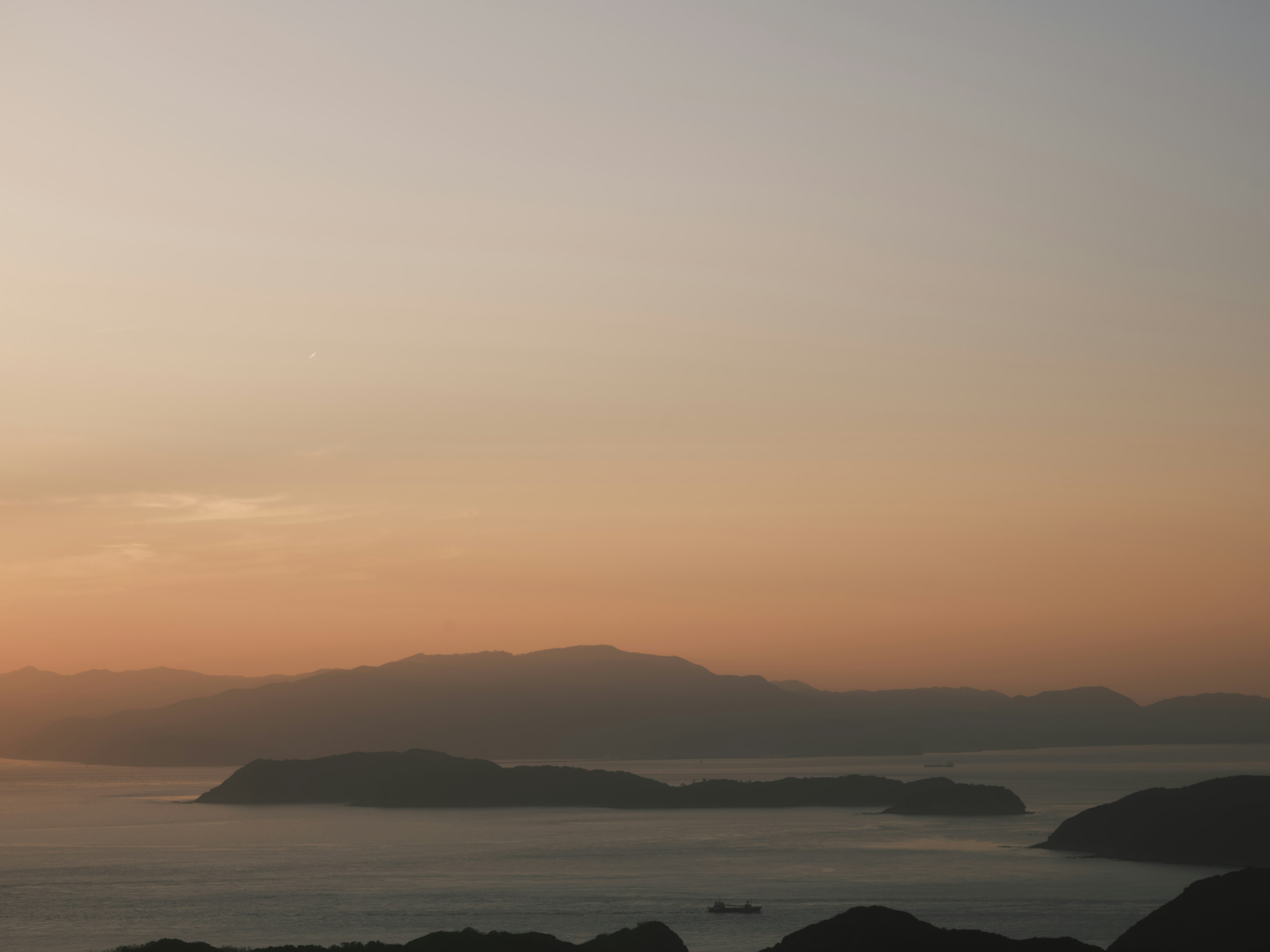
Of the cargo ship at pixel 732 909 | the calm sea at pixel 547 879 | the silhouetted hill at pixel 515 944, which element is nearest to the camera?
the silhouetted hill at pixel 515 944

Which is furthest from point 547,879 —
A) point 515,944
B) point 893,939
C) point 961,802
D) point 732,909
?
point 961,802

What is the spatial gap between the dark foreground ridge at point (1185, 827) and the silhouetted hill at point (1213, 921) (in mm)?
45240

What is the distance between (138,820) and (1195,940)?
509 ft

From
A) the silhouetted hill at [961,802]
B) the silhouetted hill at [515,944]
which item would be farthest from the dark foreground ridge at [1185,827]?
the silhouetted hill at [515,944]

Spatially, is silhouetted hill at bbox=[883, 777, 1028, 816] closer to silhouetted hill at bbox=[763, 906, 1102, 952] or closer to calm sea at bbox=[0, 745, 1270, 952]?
calm sea at bbox=[0, 745, 1270, 952]

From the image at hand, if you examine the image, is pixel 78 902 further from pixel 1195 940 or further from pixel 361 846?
pixel 1195 940

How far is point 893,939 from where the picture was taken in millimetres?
44500

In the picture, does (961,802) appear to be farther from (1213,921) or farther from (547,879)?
(1213,921)

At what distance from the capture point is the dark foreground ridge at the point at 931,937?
144ft

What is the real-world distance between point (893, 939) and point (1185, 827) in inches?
2683

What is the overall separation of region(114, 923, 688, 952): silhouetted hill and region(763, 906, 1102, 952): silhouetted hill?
4.61 meters

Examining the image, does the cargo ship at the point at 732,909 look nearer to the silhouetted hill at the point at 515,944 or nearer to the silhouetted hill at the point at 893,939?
the silhouetted hill at the point at 515,944

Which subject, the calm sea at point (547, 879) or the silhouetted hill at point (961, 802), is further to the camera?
the silhouetted hill at point (961, 802)

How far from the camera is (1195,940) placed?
48.2 meters
